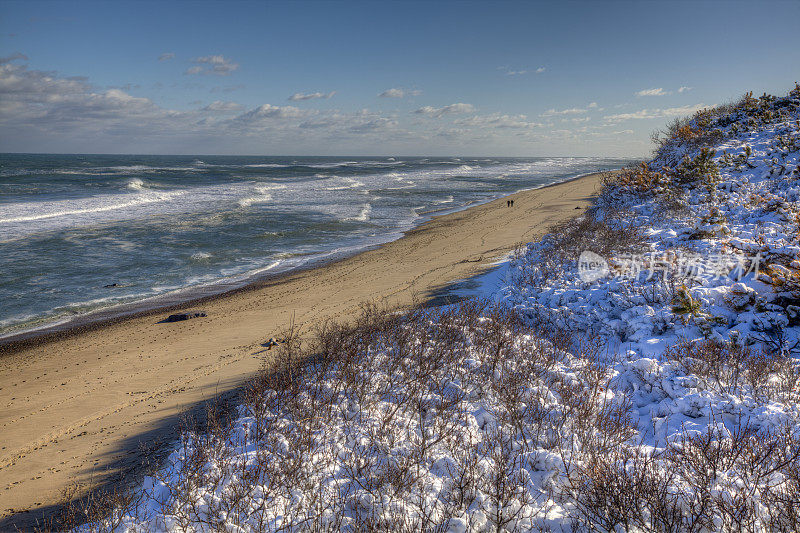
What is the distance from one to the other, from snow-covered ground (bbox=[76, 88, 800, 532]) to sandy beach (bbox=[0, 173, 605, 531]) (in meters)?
1.59

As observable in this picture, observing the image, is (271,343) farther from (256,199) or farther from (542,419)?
(256,199)

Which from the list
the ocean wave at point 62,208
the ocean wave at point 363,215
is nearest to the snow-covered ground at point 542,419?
the ocean wave at point 363,215

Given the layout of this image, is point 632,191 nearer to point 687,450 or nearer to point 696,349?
point 696,349

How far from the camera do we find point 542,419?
471 centimetres

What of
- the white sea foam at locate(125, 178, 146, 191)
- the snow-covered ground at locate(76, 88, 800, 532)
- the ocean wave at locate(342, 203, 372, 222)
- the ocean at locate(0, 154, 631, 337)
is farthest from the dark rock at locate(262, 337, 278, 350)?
the white sea foam at locate(125, 178, 146, 191)

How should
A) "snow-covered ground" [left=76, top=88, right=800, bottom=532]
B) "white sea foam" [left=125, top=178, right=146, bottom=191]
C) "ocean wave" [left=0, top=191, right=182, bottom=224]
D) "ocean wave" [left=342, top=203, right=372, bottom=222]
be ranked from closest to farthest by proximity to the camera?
1. "snow-covered ground" [left=76, top=88, right=800, bottom=532]
2. "ocean wave" [left=0, top=191, right=182, bottom=224]
3. "ocean wave" [left=342, top=203, right=372, bottom=222]
4. "white sea foam" [left=125, top=178, right=146, bottom=191]

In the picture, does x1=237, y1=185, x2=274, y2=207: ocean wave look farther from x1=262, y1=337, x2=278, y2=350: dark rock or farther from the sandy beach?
x1=262, y1=337, x2=278, y2=350: dark rock

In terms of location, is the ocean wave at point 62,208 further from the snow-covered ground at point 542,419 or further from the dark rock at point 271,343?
the snow-covered ground at point 542,419

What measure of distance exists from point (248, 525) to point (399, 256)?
48.1 feet

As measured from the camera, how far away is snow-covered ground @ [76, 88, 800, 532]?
3453 millimetres

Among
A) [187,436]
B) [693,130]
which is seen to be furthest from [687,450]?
[693,130]

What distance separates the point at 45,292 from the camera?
45.4 feet

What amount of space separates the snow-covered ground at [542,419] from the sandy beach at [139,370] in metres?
1.59

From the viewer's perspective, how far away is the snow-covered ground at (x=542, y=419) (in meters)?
3.45
